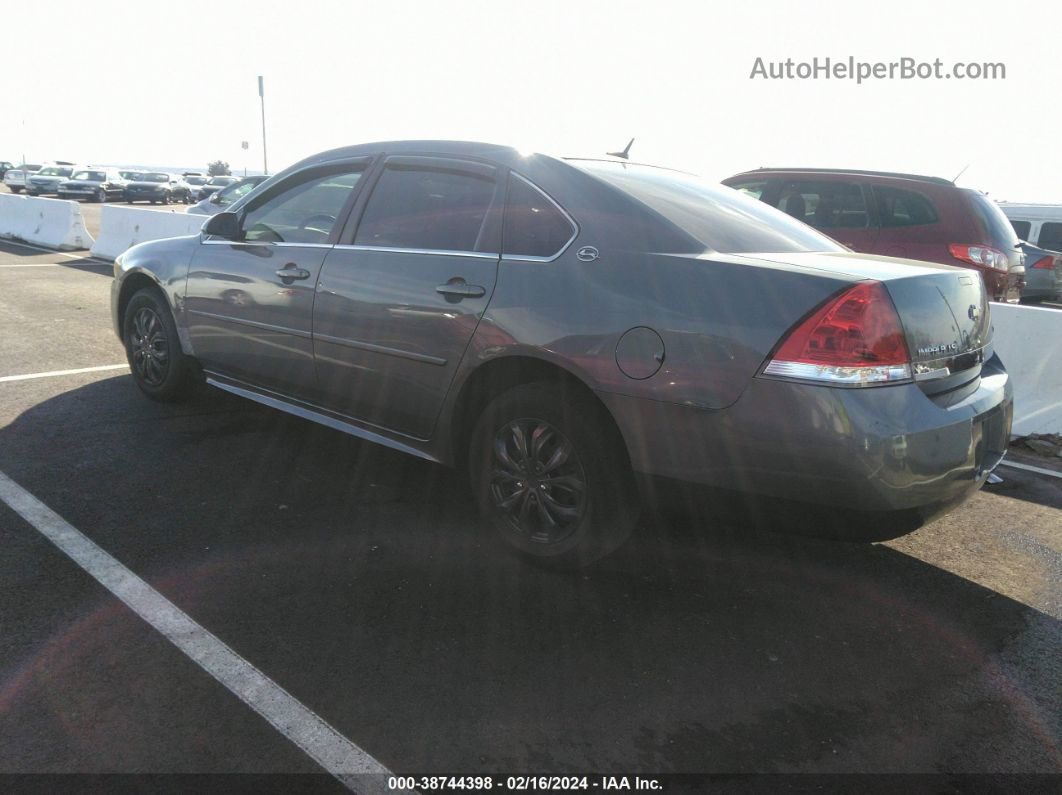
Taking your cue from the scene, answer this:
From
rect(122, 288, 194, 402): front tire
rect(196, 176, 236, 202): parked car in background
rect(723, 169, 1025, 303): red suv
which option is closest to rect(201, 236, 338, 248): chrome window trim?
rect(122, 288, 194, 402): front tire

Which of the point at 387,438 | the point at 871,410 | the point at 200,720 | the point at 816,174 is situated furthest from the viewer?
the point at 816,174

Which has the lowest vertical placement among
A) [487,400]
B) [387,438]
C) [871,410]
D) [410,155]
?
[387,438]

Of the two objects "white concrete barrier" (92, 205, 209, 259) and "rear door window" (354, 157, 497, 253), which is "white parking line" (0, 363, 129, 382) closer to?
"rear door window" (354, 157, 497, 253)

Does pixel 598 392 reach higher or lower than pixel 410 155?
lower

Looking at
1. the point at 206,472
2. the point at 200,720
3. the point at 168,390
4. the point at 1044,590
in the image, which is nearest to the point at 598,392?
the point at 200,720

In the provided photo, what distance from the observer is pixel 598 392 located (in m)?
3.14

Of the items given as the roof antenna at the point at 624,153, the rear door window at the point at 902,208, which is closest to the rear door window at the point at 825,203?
the rear door window at the point at 902,208

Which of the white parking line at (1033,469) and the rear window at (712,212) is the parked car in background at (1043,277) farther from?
the rear window at (712,212)

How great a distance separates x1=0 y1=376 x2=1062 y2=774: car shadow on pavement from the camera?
2510 mm

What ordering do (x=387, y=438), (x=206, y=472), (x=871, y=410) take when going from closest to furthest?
1. (x=871, y=410)
2. (x=387, y=438)
3. (x=206, y=472)

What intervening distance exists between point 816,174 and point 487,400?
5.91 m

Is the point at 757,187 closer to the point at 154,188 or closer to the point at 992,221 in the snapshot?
the point at 992,221

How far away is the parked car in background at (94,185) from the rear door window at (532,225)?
42.3 metres

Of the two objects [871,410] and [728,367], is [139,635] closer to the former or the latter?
[728,367]
